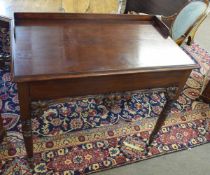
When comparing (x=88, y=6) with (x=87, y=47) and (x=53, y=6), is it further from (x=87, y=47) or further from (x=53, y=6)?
(x=87, y=47)

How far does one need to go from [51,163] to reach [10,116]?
1.81 ft

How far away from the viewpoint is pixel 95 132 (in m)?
1.81

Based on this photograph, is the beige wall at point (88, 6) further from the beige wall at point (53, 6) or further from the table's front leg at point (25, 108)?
the table's front leg at point (25, 108)

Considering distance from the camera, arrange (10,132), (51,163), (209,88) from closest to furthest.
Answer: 1. (51,163)
2. (10,132)
3. (209,88)

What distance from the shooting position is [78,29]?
129 cm

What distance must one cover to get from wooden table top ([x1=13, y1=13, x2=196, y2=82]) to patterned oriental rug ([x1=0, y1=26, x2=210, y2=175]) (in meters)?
0.21

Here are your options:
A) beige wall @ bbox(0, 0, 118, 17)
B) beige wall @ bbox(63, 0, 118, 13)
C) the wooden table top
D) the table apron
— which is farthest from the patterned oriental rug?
beige wall @ bbox(63, 0, 118, 13)

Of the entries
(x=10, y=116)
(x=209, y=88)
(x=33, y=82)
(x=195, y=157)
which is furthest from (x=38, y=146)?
(x=209, y=88)

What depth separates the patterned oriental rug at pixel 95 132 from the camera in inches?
61.3

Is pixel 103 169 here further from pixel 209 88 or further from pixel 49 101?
pixel 209 88

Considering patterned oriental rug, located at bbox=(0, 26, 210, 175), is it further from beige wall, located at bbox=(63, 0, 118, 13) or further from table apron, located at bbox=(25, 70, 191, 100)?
beige wall, located at bbox=(63, 0, 118, 13)

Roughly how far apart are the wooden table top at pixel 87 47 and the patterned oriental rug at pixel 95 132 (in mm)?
214

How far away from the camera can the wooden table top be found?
3.31 ft

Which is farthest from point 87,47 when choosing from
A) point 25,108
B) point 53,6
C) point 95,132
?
point 53,6
